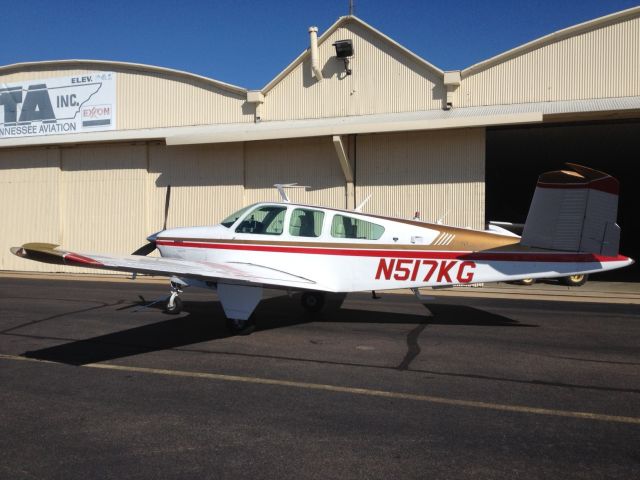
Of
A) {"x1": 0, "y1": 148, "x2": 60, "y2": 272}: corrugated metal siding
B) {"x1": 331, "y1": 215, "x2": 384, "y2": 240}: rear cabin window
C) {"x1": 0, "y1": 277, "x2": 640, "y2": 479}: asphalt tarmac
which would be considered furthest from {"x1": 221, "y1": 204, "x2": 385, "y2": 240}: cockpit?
{"x1": 0, "y1": 148, "x2": 60, "y2": 272}: corrugated metal siding

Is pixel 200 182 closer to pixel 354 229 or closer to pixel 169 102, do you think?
pixel 169 102

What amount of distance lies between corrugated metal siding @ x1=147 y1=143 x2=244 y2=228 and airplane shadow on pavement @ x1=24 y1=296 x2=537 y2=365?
8039 millimetres

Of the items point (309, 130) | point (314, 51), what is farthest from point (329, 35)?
point (309, 130)

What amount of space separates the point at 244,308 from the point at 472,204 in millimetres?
10755

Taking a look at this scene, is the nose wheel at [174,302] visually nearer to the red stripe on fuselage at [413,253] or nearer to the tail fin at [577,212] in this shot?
the red stripe on fuselage at [413,253]

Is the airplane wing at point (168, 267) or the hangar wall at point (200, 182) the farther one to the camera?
the hangar wall at point (200, 182)

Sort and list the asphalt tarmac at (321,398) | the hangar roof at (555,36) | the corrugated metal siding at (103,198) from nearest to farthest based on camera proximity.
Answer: the asphalt tarmac at (321,398)
the hangar roof at (555,36)
the corrugated metal siding at (103,198)

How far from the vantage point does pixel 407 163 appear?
17.9 meters

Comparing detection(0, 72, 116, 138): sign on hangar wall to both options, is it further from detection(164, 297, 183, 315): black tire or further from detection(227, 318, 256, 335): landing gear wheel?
detection(227, 318, 256, 335): landing gear wheel

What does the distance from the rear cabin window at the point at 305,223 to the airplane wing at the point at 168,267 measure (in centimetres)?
78

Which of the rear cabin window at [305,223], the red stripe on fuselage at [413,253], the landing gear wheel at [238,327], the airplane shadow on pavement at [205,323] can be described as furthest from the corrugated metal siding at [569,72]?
the landing gear wheel at [238,327]

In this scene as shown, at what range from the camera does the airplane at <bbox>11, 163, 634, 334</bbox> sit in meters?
8.00

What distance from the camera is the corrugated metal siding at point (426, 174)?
1711 cm

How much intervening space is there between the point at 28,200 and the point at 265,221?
58.9 ft
